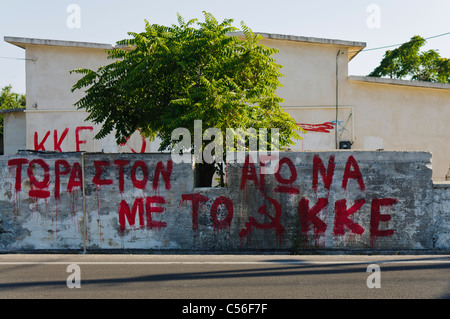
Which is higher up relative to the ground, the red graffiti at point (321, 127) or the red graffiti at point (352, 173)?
the red graffiti at point (321, 127)

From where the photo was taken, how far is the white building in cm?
1708

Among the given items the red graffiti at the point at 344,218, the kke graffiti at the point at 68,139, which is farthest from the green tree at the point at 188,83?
the kke graffiti at the point at 68,139

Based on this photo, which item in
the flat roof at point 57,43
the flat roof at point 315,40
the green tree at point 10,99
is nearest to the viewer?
the flat roof at point 315,40

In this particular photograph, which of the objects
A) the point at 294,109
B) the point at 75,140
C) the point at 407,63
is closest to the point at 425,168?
the point at 294,109

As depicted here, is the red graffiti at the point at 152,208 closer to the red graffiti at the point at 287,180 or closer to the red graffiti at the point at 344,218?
the red graffiti at the point at 287,180

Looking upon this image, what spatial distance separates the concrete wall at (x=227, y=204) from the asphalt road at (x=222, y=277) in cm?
60

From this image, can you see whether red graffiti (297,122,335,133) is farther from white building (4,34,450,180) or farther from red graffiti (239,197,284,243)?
red graffiti (239,197,284,243)

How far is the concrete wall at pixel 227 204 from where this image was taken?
330 inches

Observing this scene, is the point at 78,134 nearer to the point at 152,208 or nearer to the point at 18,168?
the point at 18,168

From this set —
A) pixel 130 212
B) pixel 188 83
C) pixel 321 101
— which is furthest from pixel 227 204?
pixel 321 101

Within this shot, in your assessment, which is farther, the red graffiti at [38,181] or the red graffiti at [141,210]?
the red graffiti at [38,181]

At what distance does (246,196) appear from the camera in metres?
8.51

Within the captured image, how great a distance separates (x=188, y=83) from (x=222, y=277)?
4.99 metres

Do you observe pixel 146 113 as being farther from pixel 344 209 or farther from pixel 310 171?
pixel 344 209
